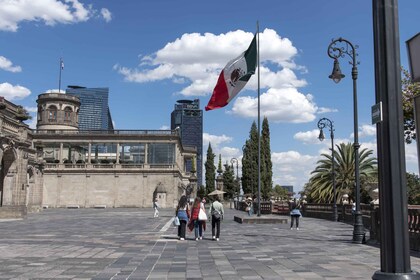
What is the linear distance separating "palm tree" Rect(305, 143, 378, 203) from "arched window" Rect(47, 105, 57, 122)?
194 feet

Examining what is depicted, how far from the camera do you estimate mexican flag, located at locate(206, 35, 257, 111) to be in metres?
22.3

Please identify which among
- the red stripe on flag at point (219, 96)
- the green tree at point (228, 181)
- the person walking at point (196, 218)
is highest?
the red stripe on flag at point (219, 96)

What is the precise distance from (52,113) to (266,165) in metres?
45.2

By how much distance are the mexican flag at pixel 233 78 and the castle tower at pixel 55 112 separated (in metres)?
66.6

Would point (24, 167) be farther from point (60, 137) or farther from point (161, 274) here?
point (60, 137)

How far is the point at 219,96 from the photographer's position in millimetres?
22844

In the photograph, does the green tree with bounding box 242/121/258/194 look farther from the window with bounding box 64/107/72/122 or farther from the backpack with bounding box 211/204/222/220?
the backpack with bounding box 211/204/222/220

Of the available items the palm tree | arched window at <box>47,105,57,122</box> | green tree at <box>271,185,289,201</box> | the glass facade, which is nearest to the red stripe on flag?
the palm tree

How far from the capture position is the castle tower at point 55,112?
8319 centimetres

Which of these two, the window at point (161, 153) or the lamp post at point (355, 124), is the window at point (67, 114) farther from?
the lamp post at point (355, 124)

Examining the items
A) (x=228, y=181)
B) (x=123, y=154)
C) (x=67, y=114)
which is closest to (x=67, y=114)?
(x=67, y=114)

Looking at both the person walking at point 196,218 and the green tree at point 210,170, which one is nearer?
the person walking at point 196,218

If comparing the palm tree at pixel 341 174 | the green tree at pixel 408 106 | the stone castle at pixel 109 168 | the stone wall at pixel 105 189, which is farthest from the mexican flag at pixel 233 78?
the stone wall at pixel 105 189

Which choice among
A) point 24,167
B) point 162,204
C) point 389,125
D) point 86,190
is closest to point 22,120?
point 24,167
